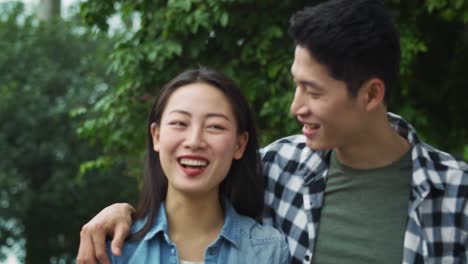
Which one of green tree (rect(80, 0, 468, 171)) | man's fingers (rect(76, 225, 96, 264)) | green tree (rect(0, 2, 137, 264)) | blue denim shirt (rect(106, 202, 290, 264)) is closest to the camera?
man's fingers (rect(76, 225, 96, 264))

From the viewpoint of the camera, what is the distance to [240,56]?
468 cm

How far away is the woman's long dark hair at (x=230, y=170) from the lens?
2.74m

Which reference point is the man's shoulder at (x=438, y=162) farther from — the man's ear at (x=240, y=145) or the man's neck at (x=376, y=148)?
the man's ear at (x=240, y=145)

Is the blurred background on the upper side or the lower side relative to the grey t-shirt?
upper

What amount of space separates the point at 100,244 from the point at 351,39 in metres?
1.22

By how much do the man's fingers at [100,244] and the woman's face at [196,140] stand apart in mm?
321

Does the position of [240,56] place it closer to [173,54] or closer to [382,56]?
[173,54]

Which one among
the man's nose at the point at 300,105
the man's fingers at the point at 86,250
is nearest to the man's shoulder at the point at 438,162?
the man's nose at the point at 300,105

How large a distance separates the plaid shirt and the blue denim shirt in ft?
0.41

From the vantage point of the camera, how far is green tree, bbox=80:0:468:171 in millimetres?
4422

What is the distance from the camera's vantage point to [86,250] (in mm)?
2520

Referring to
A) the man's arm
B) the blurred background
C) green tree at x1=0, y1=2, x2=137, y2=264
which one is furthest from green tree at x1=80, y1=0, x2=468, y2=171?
green tree at x1=0, y1=2, x2=137, y2=264

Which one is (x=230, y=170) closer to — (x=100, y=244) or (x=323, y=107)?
(x=323, y=107)

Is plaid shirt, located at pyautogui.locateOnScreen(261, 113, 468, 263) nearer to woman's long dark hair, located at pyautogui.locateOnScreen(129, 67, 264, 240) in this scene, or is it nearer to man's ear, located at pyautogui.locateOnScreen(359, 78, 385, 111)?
woman's long dark hair, located at pyautogui.locateOnScreen(129, 67, 264, 240)
